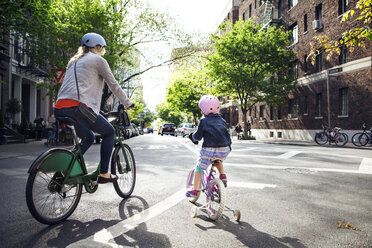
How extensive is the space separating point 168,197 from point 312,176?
11.4 feet

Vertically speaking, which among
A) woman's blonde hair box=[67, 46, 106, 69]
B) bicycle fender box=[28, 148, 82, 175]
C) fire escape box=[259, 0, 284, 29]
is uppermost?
fire escape box=[259, 0, 284, 29]

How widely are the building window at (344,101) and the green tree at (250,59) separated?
425 centimetres

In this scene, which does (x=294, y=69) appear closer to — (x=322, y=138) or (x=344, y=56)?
(x=344, y=56)

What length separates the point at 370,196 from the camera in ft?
15.6

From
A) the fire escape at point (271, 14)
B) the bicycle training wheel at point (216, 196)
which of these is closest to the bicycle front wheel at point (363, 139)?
the bicycle training wheel at point (216, 196)

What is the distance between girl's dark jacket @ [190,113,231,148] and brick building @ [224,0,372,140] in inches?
692

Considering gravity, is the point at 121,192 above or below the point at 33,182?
below

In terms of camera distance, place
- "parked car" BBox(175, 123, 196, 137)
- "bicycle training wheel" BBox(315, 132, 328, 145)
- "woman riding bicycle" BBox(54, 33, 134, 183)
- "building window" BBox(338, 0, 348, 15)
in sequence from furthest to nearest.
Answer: "parked car" BBox(175, 123, 196, 137)
"building window" BBox(338, 0, 348, 15)
"bicycle training wheel" BBox(315, 132, 328, 145)
"woman riding bicycle" BBox(54, 33, 134, 183)

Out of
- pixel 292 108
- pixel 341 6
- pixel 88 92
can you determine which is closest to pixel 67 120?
pixel 88 92

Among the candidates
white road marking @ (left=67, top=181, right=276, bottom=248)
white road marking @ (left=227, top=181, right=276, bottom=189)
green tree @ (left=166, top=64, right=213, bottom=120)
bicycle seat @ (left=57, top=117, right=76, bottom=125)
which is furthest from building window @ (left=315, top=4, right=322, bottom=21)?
bicycle seat @ (left=57, top=117, right=76, bottom=125)

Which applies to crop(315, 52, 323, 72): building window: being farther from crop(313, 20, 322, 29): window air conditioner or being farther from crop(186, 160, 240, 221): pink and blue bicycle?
crop(186, 160, 240, 221): pink and blue bicycle

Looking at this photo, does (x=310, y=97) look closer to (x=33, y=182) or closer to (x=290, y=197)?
(x=290, y=197)

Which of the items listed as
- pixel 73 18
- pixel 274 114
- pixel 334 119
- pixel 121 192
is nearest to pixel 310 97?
pixel 334 119

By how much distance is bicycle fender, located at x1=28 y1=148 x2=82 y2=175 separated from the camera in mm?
2990
